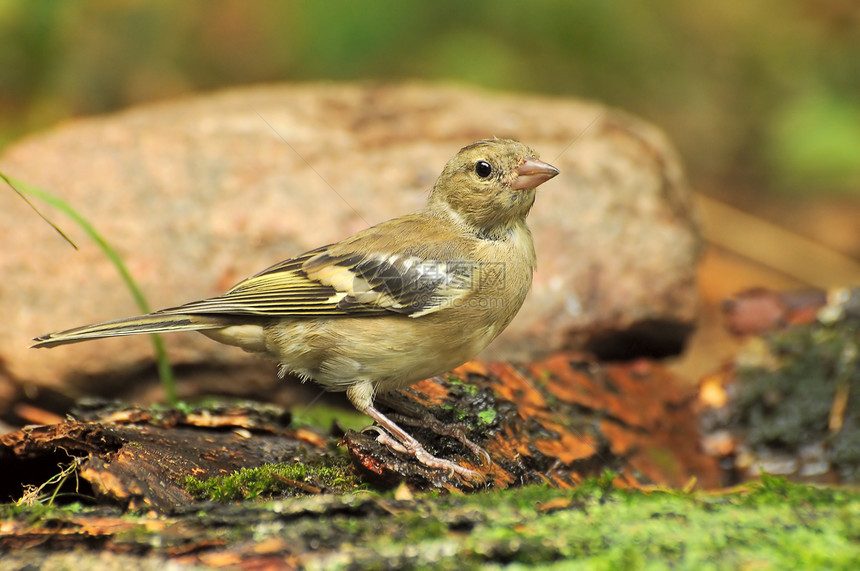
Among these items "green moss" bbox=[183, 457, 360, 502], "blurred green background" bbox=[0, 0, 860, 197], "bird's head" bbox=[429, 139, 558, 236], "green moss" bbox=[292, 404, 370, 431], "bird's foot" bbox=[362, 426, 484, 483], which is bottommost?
"green moss" bbox=[183, 457, 360, 502]

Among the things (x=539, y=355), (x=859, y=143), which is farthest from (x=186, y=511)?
(x=859, y=143)

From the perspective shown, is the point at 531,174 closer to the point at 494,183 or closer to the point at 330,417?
the point at 494,183

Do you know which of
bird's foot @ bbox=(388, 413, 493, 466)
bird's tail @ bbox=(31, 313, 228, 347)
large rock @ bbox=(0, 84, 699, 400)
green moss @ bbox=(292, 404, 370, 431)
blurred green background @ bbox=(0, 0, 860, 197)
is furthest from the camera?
blurred green background @ bbox=(0, 0, 860, 197)

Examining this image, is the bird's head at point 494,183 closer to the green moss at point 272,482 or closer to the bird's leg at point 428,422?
the bird's leg at point 428,422

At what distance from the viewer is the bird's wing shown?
466cm

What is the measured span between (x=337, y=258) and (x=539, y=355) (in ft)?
6.60

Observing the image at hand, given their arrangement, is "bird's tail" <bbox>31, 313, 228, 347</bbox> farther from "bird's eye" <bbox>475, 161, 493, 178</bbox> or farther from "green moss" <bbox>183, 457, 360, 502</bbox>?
"bird's eye" <bbox>475, 161, 493, 178</bbox>

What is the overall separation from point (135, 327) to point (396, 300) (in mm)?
1398

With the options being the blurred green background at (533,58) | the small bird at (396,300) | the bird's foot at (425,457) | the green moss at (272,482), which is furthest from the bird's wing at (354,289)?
the blurred green background at (533,58)

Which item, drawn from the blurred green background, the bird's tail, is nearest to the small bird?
the bird's tail

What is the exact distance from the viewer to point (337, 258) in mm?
5020

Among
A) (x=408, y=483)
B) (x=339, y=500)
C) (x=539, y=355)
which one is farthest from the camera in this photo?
(x=539, y=355)

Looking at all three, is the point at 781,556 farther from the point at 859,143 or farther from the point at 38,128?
the point at 38,128

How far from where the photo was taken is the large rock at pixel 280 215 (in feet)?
21.1
